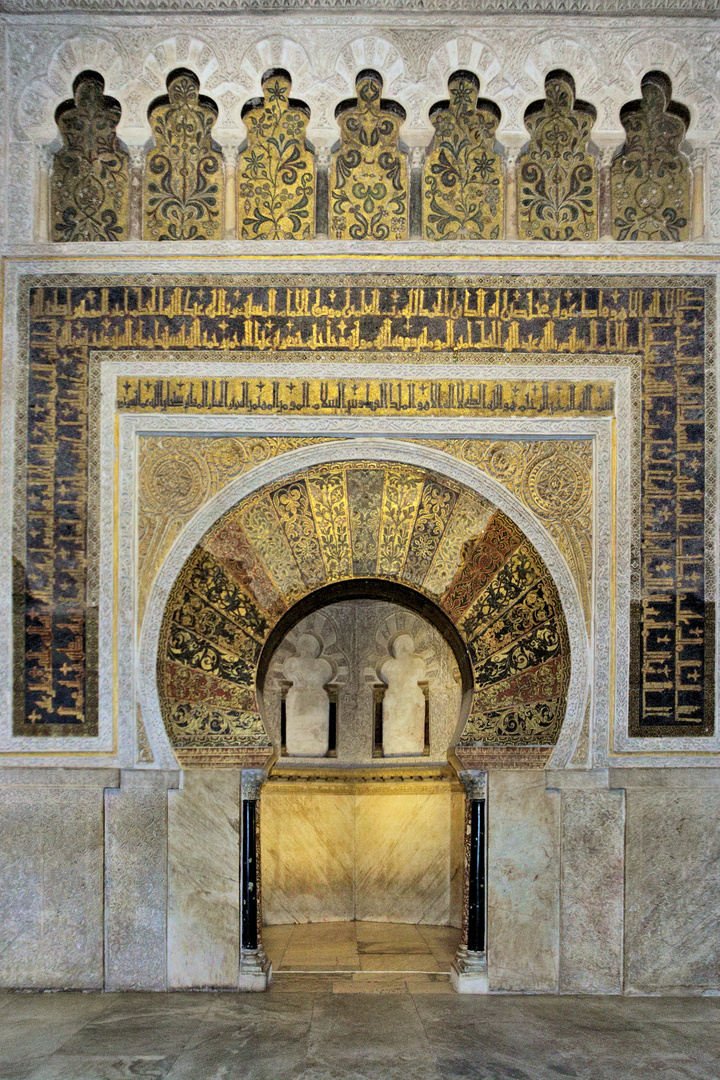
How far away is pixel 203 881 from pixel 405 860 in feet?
6.81

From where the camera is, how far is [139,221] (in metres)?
4.96

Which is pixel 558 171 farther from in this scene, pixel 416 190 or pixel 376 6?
pixel 376 6

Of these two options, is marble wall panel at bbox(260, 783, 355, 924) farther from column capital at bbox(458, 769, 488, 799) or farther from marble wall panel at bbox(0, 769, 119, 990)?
column capital at bbox(458, 769, 488, 799)

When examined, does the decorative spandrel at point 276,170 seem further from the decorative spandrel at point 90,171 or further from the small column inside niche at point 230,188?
the decorative spandrel at point 90,171

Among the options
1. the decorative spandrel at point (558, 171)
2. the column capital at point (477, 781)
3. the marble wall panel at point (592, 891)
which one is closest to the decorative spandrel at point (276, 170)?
the decorative spandrel at point (558, 171)

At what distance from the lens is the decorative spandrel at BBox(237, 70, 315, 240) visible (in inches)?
195

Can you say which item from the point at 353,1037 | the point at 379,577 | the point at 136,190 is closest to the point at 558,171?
the point at 136,190

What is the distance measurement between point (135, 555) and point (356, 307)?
1.55m

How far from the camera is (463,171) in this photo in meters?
5.01

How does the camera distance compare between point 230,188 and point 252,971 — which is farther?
point 230,188

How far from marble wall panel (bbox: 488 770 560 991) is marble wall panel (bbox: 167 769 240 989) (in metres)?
1.19

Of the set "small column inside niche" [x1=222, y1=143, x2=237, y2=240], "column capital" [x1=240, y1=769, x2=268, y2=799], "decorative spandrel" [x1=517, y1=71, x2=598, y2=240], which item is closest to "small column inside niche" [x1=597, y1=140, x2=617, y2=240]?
"decorative spandrel" [x1=517, y1=71, x2=598, y2=240]

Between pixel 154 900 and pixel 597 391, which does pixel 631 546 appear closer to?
pixel 597 391

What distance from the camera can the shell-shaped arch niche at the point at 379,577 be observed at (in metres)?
4.89
